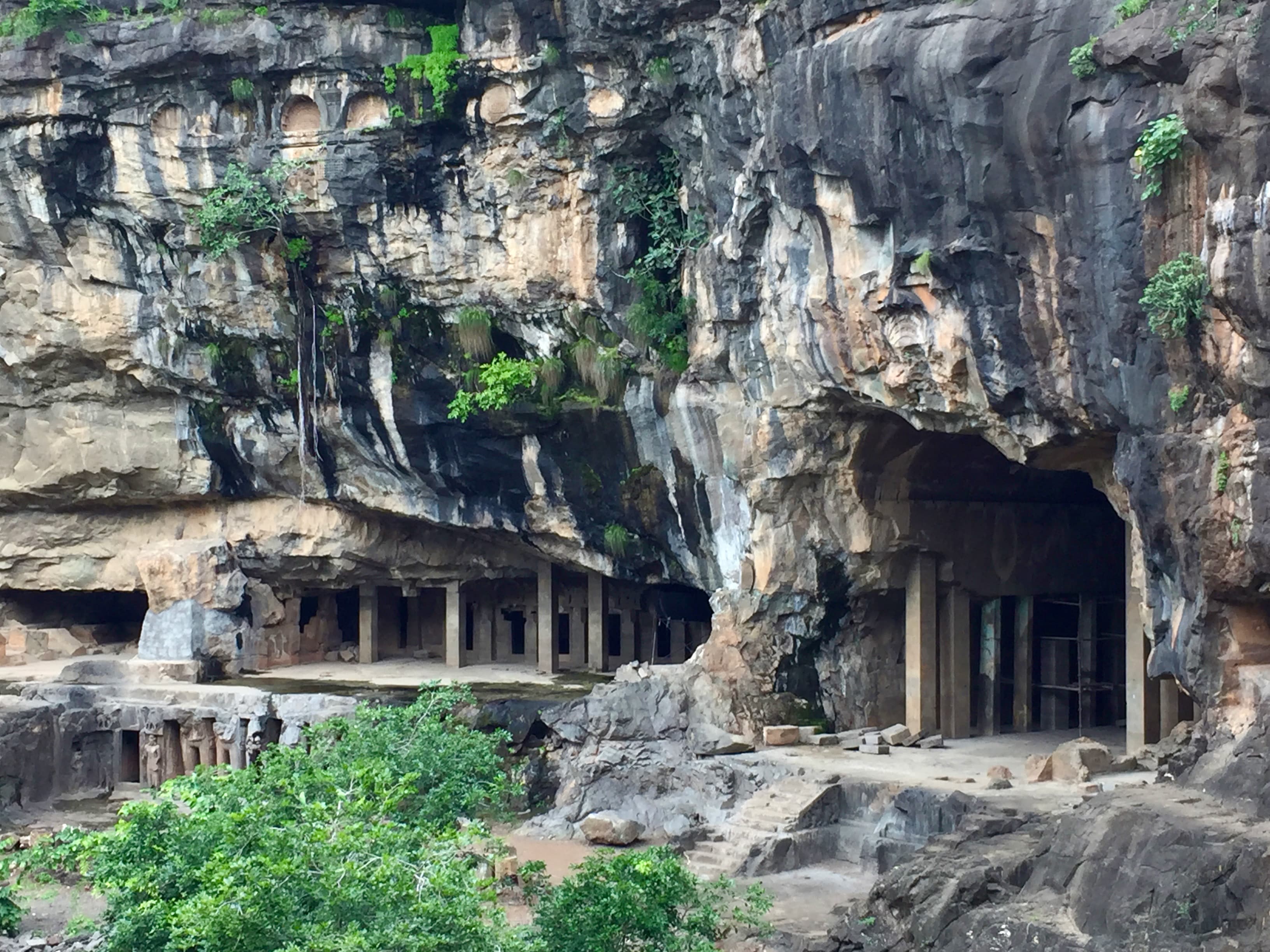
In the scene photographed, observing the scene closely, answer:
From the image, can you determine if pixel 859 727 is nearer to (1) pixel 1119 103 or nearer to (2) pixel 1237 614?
(2) pixel 1237 614

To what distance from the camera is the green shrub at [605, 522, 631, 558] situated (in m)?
29.0

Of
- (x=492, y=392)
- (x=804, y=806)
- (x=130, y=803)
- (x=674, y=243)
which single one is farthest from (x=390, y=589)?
(x=130, y=803)

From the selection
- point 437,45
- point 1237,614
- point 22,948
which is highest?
point 437,45

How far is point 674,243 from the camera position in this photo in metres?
25.8

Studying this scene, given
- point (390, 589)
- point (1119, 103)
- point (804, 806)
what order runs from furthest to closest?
point (390, 589) < point (804, 806) < point (1119, 103)

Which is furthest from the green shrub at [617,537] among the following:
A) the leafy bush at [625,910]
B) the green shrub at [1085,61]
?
the green shrub at [1085,61]

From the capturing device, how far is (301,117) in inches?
1123

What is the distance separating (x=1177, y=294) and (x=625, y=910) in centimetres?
817

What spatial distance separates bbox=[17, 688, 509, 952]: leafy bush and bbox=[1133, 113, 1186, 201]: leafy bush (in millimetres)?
9355

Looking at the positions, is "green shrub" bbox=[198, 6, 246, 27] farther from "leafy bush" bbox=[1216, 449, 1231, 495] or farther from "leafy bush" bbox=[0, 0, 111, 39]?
"leafy bush" bbox=[1216, 449, 1231, 495]

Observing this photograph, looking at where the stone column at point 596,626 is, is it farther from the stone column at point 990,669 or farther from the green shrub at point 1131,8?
the green shrub at point 1131,8

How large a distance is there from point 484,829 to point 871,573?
36.6ft

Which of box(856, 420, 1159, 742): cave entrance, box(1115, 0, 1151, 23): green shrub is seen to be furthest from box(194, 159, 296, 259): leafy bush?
box(1115, 0, 1151, 23): green shrub

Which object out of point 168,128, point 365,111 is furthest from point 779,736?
point 168,128
